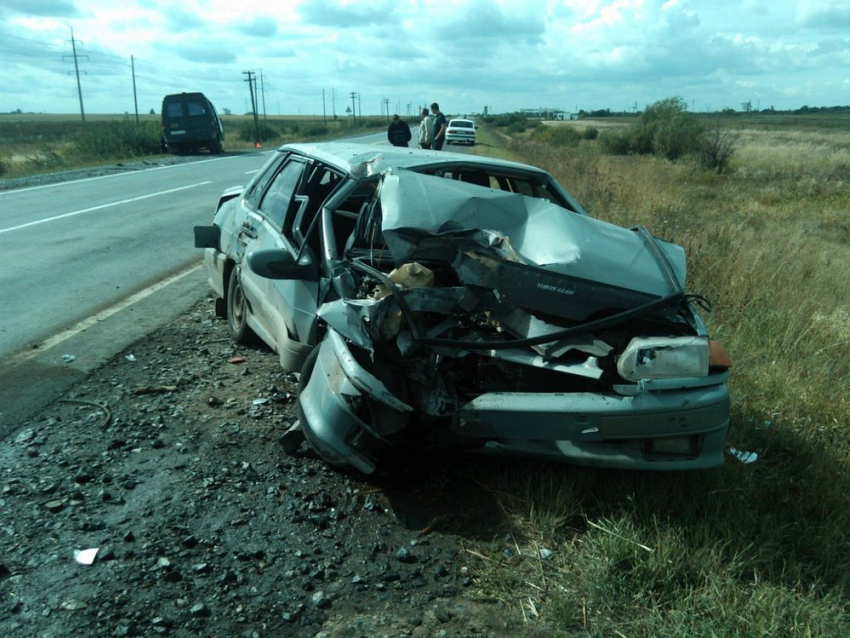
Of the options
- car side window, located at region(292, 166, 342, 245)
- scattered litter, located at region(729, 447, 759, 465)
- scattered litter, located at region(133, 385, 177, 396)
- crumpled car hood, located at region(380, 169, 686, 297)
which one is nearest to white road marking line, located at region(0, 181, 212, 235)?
scattered litter, located at region(133, 385, 177, 396)

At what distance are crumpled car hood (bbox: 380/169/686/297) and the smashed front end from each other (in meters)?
0.01

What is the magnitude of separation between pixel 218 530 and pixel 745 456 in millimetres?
2832

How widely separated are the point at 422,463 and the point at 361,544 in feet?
2.64

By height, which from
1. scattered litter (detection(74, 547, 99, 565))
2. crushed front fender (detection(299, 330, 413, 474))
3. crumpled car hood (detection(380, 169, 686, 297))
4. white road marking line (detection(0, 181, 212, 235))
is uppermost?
crumpled car hood (detection(380, 169, 686, 297))

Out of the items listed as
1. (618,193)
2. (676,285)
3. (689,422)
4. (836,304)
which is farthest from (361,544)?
(618,193)

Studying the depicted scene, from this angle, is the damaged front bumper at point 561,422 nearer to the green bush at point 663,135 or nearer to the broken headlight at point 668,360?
the broken headlight at point 668,360

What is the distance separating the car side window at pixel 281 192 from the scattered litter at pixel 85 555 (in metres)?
2.61

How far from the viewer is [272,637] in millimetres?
2746

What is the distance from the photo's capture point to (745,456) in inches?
164

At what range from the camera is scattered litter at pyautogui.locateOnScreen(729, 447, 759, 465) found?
412 cm

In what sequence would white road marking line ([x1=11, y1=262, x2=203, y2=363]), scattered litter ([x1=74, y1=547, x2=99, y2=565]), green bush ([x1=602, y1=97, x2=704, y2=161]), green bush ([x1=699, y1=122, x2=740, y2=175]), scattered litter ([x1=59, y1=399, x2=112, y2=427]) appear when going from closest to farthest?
scattered litter ([x1=74, y1=547, x2=99, y2=565]) < scattered litter ([x1=59, y1=399, x2=112, y2=427]) < white road marking line ([x1=11, y1=262, x2=203, y2=363]) < green bush ([x1=699, y1=122, x2=740, y2=175]) < green bush ([x1=602, y1=97, x2=704, y2=161])

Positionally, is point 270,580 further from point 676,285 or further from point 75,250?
point 75,250

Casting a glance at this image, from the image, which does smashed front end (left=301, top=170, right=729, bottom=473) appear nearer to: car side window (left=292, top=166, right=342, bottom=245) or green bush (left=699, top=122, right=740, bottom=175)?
car side window (left=292, top=166, right=342, bottom=245)

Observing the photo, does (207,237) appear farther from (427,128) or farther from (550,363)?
(427,128)
